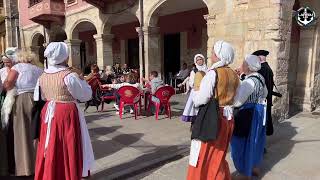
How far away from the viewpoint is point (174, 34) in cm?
1370

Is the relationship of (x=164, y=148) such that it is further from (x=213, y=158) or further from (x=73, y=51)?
(x=73, y=51)

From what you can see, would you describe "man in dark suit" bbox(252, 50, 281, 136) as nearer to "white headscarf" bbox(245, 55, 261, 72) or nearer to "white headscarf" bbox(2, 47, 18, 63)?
"white headscarf" bbox(245, 55, 261, 72)

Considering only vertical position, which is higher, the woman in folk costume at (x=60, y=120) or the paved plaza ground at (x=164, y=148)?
the woman in folk costume at (x=60, y=120)

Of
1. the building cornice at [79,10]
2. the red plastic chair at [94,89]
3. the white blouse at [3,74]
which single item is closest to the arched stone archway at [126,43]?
the building cornice at [79,10]

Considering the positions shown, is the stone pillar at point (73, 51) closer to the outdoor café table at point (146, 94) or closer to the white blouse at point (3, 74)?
the outdoor café table at point (146, 94)

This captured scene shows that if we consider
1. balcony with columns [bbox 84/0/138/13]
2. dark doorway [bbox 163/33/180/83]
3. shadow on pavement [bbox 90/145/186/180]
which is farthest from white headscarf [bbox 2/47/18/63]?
dark doorway [bbox 163/33/180/83]

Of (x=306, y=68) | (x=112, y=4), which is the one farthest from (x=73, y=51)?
(x=306, y=68)

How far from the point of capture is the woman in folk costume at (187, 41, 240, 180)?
10.1ft

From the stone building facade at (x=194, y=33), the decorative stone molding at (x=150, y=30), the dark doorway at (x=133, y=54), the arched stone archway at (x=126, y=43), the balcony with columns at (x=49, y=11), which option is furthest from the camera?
the dark doorway at (x=133, y=54)

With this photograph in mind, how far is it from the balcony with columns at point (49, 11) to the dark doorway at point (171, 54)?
497 centimetres

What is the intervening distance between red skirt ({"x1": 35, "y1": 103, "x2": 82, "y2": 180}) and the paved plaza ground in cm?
93

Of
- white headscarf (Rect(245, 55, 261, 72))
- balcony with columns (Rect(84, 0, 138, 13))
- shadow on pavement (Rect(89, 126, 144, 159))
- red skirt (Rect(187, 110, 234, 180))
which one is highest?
balcony with columns (Rect(84, 0, 138, 13))

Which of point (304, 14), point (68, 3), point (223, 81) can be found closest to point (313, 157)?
point (223, 81)

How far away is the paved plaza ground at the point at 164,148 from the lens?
425cm
